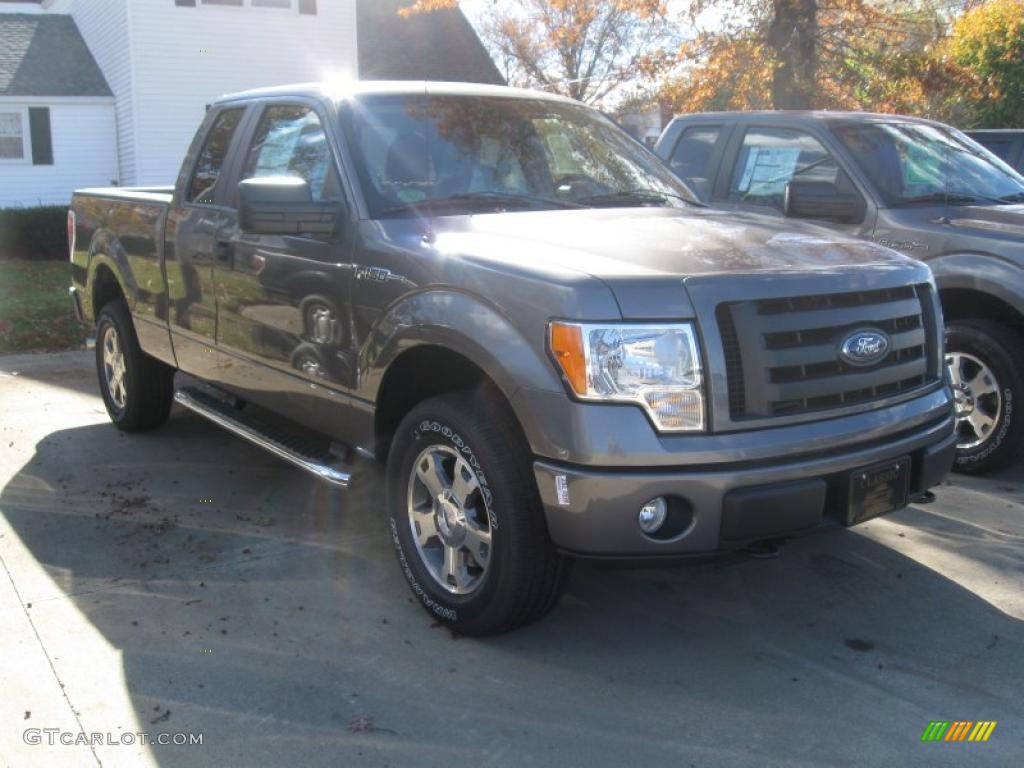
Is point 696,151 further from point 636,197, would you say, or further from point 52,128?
point 52,128

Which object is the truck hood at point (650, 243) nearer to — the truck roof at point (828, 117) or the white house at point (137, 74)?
the truck roof at point (828, 117)

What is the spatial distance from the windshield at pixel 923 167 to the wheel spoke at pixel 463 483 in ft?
11.6

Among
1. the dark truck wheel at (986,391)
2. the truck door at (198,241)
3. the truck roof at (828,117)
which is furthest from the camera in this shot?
the truck roof at (828,117)

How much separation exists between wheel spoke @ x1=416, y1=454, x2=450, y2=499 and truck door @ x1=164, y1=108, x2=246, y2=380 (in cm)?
187

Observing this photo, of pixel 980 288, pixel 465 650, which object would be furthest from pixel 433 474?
pixel 980 288

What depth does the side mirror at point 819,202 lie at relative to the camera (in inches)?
227

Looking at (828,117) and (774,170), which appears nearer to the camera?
(828,117)

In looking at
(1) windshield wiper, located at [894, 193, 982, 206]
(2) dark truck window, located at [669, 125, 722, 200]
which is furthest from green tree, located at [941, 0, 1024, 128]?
(1) windshield wiper, located at [894, 193, 982, 206]

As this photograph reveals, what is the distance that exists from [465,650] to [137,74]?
19.8 m

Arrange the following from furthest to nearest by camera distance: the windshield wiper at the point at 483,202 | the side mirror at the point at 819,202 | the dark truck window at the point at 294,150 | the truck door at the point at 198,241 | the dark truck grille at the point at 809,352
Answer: the side mirror at the point at 819,202 < the truck door at the point at 198,241 < the dark truck window at the point at 294,150 < the windshield wiper at the point at 483,202 < the dark truck grille at the point at 809,352

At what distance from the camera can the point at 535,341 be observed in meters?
3.37

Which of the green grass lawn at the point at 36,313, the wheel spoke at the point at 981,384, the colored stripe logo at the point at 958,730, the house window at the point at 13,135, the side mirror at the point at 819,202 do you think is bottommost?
the colored stripe logo at the point at 958,730

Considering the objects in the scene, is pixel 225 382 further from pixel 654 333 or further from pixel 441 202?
pixel 654 333

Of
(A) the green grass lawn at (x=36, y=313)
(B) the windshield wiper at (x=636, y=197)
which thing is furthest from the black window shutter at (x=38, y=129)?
(B) the windshield wiper at (x=636, y=197)
